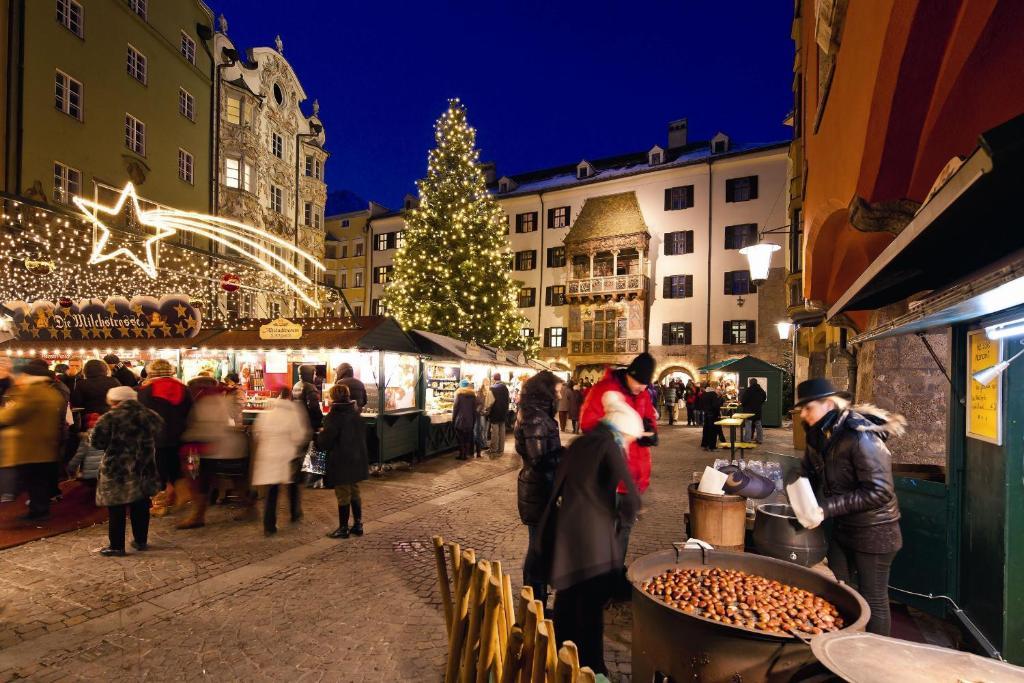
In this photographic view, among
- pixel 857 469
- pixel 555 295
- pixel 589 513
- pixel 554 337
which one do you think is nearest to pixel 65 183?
pixel 589 513

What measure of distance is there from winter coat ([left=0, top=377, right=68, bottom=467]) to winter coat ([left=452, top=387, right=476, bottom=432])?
7402 mm

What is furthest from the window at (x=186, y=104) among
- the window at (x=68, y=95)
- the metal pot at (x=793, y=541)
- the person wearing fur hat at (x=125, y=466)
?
the metal pot at (x=793, y=541)

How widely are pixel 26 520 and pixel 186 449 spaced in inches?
81.3

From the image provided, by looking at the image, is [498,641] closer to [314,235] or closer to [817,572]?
[817,572]

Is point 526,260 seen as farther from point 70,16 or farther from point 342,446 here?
point 342,446

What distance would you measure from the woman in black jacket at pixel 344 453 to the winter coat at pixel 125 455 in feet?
5.87

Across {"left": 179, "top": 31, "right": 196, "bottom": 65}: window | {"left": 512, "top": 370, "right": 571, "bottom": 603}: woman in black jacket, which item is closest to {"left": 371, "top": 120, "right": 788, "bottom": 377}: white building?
{"left": 179, "top": 31, "right": 196, "bottom": 65}: window

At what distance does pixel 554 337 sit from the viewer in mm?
36656

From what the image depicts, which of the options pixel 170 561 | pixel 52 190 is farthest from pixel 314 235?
pixel 170 561

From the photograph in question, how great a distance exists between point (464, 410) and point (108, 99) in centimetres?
1767

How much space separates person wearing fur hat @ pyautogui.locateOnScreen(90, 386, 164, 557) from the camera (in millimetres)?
5766

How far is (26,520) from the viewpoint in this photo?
7.13m

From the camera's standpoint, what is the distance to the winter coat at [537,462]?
4.82 metres

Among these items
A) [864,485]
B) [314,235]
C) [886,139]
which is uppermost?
[314,235]
